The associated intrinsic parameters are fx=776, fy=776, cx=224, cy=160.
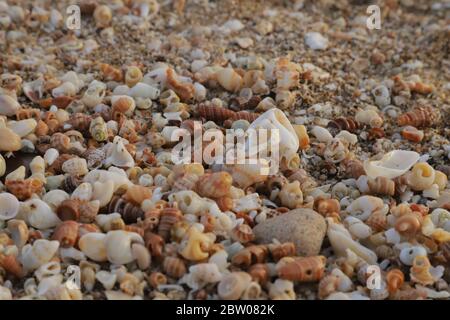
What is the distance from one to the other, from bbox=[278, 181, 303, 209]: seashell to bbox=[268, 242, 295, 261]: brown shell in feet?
1.00

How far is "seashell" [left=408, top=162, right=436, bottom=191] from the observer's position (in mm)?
2760

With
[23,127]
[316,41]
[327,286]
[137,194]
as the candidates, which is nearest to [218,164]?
[137,194]

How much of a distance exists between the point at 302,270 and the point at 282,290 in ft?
0.27

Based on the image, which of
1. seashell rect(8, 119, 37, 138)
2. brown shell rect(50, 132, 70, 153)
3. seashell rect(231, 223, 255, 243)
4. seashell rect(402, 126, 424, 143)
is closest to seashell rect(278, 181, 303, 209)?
seashell rect(231, 223, 255, 243)

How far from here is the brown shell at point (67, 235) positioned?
235 cm

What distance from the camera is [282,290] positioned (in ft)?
7.30

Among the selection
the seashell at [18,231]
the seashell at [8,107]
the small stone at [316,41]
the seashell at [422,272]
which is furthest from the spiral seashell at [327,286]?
the small stone at [316,41]

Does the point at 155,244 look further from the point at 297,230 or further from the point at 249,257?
the point at 297,230

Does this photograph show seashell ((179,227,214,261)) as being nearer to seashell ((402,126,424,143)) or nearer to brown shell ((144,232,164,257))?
brown shell ((144,232,164,257))

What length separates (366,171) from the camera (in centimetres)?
279

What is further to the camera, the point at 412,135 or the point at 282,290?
the point at 412,135

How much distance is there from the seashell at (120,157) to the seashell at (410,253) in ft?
3.30

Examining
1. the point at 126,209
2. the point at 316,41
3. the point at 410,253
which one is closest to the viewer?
the point at 410,253
